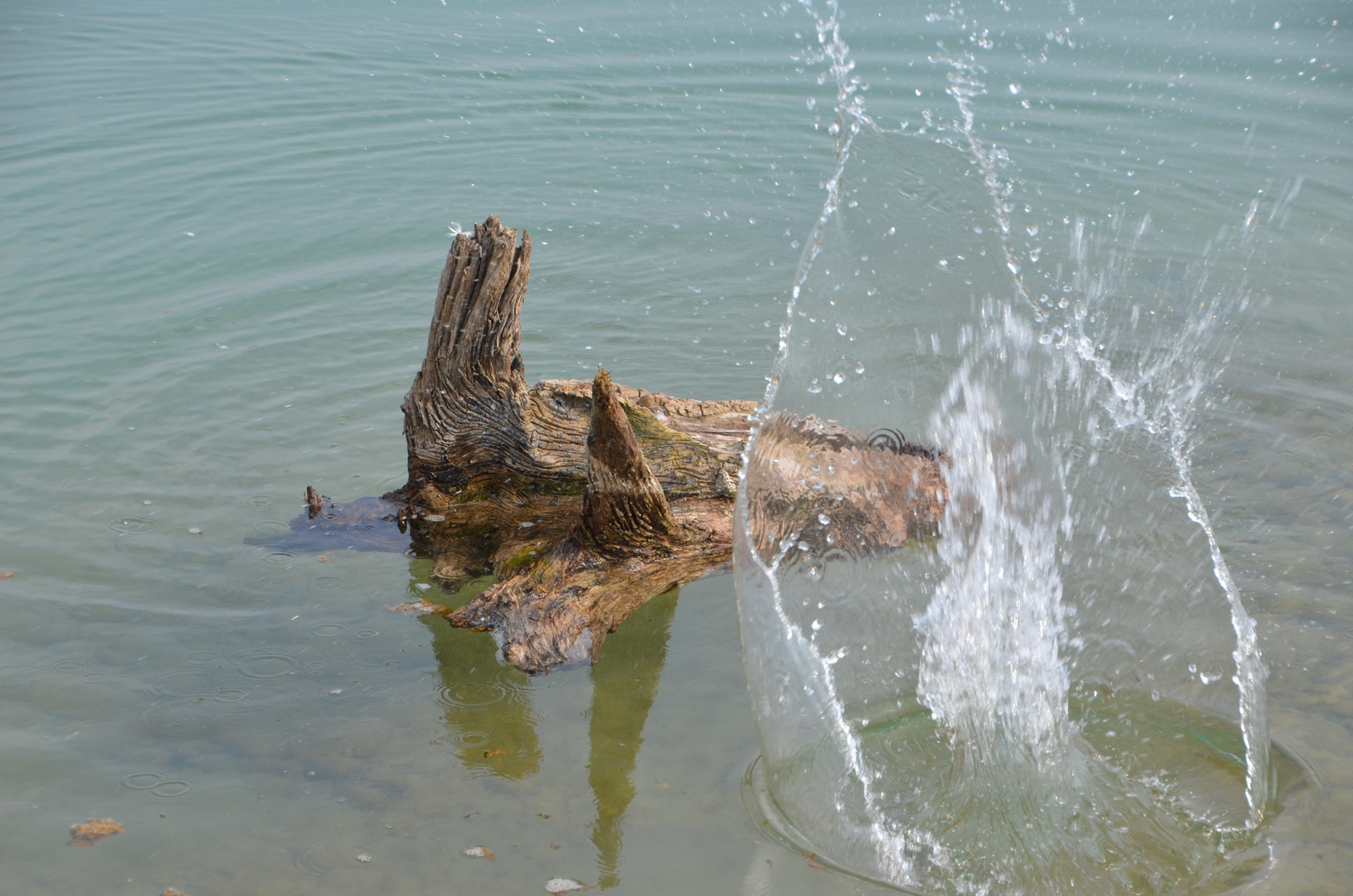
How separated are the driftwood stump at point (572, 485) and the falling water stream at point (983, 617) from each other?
15 centimetres

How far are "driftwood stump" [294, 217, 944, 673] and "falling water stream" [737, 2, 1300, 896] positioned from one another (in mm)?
147

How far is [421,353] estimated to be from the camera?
27.3 ft

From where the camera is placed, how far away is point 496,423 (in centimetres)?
576

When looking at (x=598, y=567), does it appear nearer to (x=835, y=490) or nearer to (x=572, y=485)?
(x=572, y=485)

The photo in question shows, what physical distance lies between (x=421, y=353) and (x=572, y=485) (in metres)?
2.98

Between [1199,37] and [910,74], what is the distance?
536 cm

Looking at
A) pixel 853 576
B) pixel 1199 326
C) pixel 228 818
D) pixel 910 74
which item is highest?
pixel 910 74

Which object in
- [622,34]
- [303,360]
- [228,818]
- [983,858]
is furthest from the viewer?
[622,34]

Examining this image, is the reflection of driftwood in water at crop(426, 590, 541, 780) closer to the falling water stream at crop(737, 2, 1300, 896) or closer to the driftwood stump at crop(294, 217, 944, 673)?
the driftwood stump at crop(294, 217, 944, 673)

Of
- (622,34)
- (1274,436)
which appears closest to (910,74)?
(622,34)

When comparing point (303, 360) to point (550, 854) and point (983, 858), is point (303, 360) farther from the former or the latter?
point (983, 858)

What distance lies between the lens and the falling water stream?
147 inches

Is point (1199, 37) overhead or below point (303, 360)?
overhead

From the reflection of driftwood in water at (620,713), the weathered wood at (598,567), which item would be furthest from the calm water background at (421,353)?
the weathered wood at (598,567)
